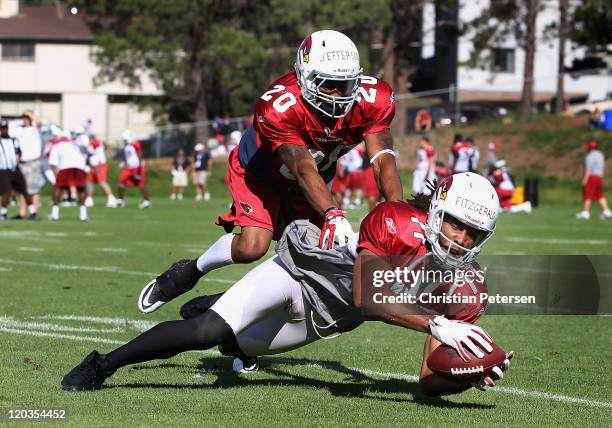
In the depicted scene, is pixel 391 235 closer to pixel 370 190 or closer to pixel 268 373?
pixel 268 373

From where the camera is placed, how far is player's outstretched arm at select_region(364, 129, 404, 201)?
6285mm

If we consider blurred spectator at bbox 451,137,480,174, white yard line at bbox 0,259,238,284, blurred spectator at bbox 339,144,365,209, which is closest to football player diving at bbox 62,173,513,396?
white yard line at bbox 0,259,238,284

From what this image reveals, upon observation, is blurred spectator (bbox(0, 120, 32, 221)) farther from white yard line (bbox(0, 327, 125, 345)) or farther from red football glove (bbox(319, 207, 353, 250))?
red football glove (bbox(319, 207, 353, 250))

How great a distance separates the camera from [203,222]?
70.6 ft

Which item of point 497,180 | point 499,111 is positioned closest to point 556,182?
point 499,111

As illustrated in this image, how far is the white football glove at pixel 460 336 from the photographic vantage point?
16.7 feet

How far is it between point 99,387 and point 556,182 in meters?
30.4

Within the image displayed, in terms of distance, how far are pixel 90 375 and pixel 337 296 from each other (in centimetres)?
129

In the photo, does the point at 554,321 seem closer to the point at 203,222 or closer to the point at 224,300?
the point at 224,300

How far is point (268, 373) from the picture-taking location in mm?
6641

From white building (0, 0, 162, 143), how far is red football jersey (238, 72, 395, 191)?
4603 centimetres

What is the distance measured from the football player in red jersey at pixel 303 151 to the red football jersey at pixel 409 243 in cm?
25

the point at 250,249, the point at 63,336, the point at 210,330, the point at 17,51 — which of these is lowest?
the point at 63,336

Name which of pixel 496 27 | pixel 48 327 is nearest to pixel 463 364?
pixel 48 327
